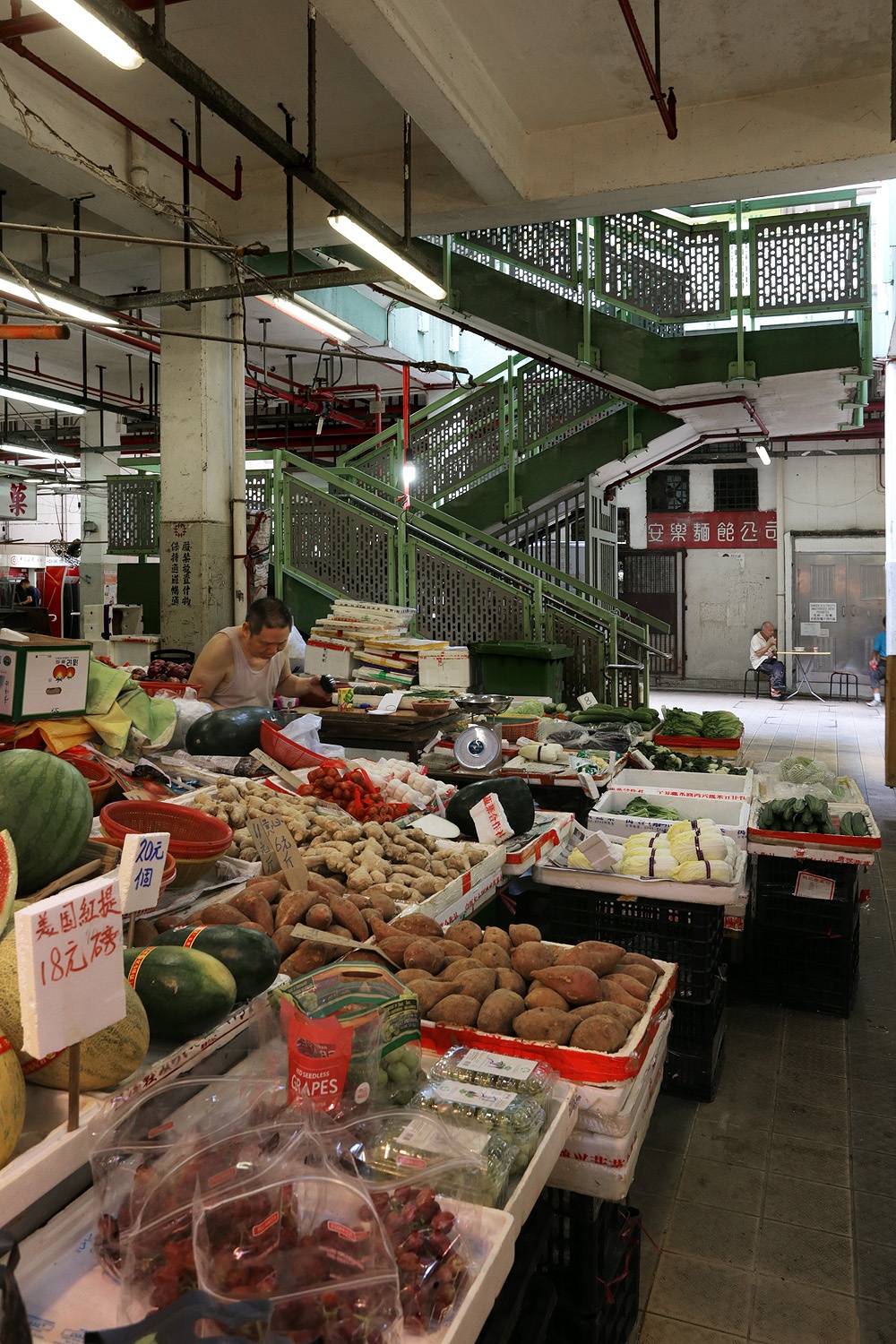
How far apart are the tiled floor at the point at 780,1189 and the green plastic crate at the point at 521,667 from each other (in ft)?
18.0

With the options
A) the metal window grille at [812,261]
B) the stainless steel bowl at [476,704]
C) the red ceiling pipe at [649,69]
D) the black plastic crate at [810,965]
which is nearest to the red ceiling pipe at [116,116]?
the red ceiling pipe at [649,69]

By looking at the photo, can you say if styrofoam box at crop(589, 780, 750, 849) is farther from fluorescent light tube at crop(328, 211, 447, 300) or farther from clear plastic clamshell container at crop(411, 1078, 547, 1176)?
fluorescent light tube at crop(328, 211, 447, 300)

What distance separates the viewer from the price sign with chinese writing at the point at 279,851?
9.79ft

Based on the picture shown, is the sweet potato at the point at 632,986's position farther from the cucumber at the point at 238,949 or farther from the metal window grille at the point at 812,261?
the metal window grille at the point at 812,261

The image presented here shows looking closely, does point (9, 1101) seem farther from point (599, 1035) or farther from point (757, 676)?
point (757, 676)

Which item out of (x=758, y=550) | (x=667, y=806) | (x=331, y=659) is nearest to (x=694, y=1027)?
(x=667, y=806)

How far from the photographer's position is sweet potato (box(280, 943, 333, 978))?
2.49 meters

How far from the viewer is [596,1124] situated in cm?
215

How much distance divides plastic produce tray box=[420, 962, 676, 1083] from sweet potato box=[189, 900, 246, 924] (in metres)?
0.59

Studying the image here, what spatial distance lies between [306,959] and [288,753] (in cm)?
216

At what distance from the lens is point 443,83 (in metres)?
6.10

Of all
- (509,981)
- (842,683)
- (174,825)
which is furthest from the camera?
(842,683)

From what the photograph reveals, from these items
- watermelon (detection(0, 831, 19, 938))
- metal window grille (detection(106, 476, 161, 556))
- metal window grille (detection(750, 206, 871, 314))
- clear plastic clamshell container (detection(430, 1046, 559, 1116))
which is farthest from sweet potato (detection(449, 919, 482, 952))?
metal window grille (detection(106, 476, 161, 556))

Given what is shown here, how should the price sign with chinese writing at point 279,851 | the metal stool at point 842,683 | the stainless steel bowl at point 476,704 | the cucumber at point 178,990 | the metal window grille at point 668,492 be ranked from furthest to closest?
the metal window grille at point 668,492 → the metal stool at point 842,683 → the stainless steel bowl at point 476,704 → the price sign with chinese writing at point 279,851 → the cucumber at point 178,990
